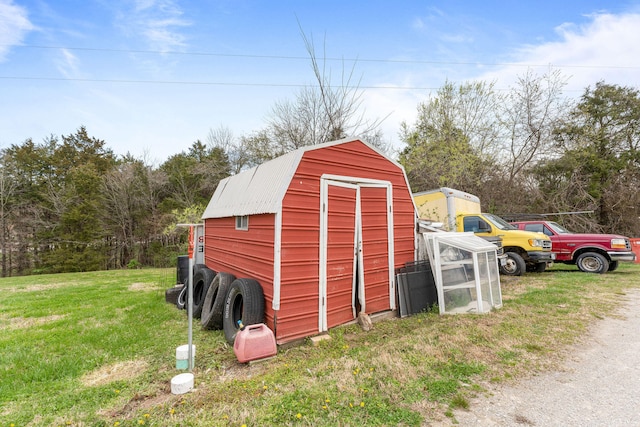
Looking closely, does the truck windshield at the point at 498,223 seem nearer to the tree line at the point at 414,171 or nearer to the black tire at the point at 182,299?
the tree line at the point at 414,171

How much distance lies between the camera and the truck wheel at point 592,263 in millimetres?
9312

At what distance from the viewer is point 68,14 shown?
702cm

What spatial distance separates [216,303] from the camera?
4.86 m

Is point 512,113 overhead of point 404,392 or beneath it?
overhead

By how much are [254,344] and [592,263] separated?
11721 mm

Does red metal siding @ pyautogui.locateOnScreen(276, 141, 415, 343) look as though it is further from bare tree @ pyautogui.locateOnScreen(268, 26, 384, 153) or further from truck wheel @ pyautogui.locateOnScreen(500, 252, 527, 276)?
bare tree @ pyautogui.locateOnScreen(268, 26, 384, 153)

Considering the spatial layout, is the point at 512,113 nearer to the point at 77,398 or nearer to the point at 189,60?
the point at 189,60

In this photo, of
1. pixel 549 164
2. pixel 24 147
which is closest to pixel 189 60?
pixel 549 164

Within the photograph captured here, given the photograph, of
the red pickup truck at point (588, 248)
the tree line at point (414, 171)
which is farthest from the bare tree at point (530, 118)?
the red pickup truck at point (588, 248)

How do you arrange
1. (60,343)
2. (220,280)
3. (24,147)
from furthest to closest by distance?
(24,147), (220,280), (60,343)

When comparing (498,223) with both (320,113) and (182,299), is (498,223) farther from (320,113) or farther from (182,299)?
(320,113)

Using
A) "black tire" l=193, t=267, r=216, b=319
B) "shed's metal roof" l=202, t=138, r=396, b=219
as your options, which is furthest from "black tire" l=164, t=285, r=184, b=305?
"shed's metal roof" l=202, t=138, r=396, b=219

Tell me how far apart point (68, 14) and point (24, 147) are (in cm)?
2013

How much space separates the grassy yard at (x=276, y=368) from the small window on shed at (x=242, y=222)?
1.87m
